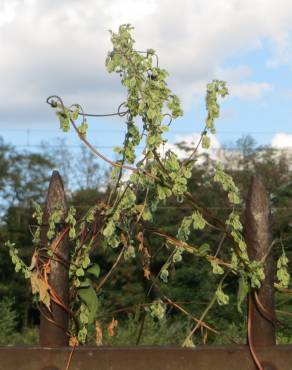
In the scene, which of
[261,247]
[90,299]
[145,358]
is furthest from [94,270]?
[261,247]

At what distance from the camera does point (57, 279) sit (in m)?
2.65

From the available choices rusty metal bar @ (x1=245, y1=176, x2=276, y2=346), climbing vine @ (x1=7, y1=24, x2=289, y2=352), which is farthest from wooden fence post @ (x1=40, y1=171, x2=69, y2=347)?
rusty metal bar @ (x1=245, y1=176, x2=276, y2=346)

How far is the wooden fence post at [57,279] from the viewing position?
104 inches

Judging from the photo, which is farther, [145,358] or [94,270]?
[94,270]

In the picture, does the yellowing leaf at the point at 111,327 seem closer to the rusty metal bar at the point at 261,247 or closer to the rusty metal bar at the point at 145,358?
the rusty metal bar at the point at 145,358

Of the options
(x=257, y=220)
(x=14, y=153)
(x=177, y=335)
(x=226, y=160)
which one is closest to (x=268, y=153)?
(x=226, y=160)

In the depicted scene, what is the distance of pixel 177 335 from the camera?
10578 millimetres

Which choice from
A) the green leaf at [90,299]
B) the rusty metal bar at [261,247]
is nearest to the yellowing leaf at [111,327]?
the green leaf at [90,299]

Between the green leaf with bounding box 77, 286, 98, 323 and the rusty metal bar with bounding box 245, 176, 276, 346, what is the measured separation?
514 mm

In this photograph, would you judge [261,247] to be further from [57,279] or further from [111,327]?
[57,279]

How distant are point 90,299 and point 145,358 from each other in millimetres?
266

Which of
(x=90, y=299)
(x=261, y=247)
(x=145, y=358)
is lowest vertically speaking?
(x=145, y=358)

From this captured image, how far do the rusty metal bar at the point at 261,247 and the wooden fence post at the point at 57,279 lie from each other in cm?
60

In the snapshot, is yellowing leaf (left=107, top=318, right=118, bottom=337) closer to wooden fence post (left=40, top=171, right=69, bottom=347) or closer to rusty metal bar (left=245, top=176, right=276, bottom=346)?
wooden fence post (left=40, top=171, right=69, bottom=347)
